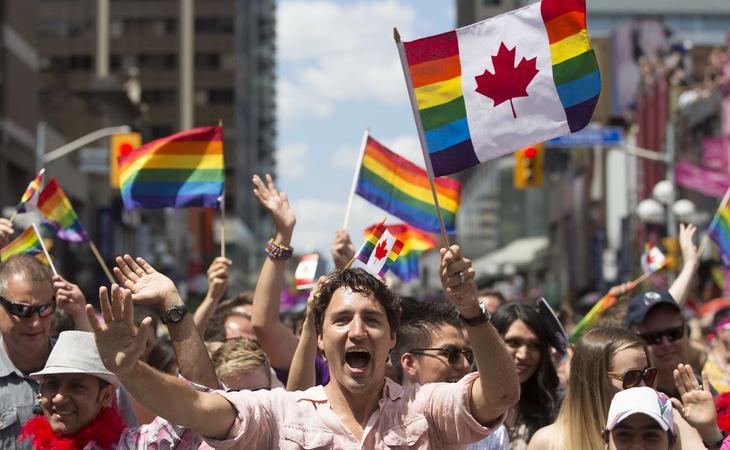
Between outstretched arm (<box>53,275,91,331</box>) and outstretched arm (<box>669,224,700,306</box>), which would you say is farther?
outstretched arm (<box>669,224,700,306</box>)

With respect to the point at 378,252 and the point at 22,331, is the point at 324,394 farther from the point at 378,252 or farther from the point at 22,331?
the point at 22,331

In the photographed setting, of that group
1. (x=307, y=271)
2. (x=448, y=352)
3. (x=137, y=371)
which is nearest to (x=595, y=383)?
(x=448, y=352)

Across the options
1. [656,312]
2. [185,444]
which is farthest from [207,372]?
[656,312]

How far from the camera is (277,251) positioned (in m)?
6.70

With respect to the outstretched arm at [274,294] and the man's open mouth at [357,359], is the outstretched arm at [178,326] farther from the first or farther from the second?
the outstretched arm at [274,294]

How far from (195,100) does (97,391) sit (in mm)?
99031

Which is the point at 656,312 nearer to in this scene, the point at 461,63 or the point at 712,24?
the point at 461,63

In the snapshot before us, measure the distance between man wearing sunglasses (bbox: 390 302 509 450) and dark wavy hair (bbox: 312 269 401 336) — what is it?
4.65 feet

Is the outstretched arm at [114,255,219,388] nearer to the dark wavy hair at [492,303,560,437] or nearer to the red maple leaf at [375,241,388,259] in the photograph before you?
the red maple leaf at [375,241,388,259]

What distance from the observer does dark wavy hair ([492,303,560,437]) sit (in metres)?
6.95

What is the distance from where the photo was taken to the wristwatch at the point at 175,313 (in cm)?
484

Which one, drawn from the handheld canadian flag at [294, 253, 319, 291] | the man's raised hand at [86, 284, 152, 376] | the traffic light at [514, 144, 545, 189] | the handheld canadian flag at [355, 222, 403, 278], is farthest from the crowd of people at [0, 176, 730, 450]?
the traffic light at [514, 144, 545, 189]

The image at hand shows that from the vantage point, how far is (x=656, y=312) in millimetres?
7184

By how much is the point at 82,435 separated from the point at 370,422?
1.40m
